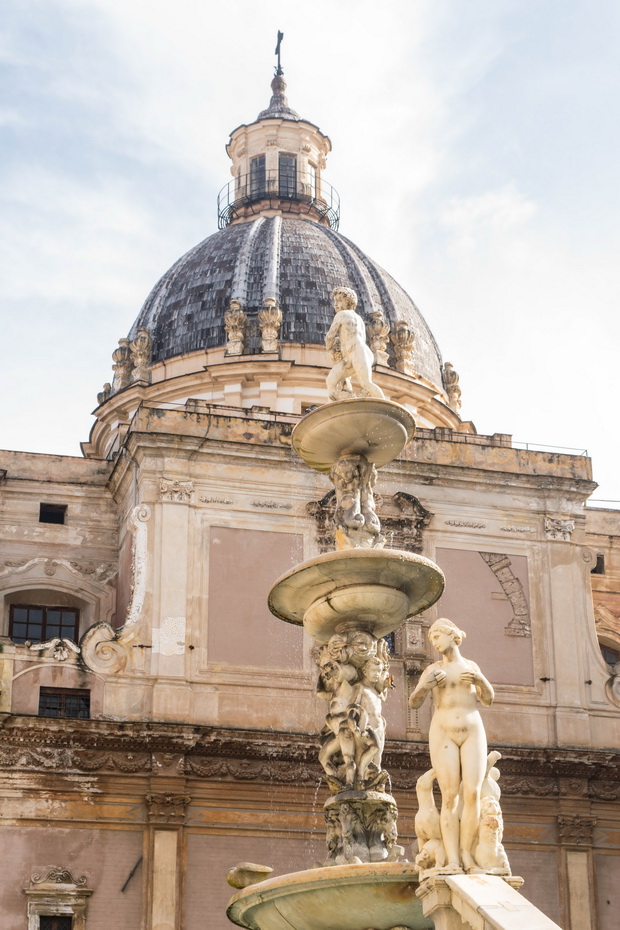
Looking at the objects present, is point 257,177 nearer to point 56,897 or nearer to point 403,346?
point 403,346

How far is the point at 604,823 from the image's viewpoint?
3119 centimetres

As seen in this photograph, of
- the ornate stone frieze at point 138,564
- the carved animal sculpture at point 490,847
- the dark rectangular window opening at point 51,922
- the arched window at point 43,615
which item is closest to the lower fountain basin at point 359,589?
the carved animal sculpture at point 490,847

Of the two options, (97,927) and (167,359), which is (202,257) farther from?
(97,927)

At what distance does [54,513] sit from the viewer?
34469 mm

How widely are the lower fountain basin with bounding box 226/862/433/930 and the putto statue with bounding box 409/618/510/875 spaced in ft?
1.55

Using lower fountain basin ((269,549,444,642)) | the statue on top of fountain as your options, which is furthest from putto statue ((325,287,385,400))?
the statue on top of fountain

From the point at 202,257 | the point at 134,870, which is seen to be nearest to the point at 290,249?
the point at 202,257

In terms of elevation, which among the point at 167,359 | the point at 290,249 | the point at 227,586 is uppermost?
the point at 290,249

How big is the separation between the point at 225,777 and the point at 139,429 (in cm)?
748

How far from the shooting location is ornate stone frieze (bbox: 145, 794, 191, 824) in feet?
94.0

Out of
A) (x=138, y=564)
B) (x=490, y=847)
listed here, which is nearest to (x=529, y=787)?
(x=138, y=564)

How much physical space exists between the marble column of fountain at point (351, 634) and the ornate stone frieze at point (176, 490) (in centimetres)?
1345

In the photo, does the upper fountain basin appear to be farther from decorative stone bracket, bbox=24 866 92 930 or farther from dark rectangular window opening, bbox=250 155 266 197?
dark rectangular window opening, bbox=250 155 266 197

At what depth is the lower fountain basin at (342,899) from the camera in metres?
14.2
